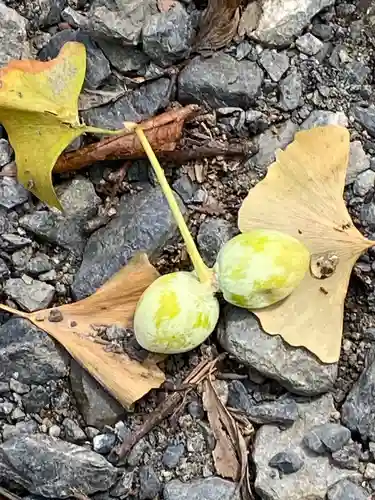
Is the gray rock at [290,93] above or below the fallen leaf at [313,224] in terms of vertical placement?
above

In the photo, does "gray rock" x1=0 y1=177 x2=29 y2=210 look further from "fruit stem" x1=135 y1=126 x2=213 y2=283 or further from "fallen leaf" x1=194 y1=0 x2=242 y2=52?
"fallen leaf" x1=194 y1=0 x2=242 y2=52

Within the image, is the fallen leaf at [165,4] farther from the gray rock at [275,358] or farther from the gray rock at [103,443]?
the gray rock at [103,443]

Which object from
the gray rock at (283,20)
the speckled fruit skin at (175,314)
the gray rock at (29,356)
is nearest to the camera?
the speckled fruit skin at (175,314)

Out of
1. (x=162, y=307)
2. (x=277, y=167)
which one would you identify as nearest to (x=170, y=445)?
(x=162, y=307)

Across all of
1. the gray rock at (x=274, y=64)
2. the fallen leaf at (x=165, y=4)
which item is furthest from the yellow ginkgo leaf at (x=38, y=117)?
the gray rock at (x=274, y=64)

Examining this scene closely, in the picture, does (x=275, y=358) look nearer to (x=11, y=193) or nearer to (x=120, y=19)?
(x=11, y=193)

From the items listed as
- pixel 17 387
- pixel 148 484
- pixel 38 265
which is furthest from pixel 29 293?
pixel 148 484
